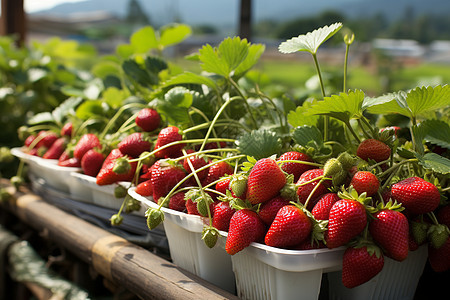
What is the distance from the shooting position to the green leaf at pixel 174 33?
1026 mm

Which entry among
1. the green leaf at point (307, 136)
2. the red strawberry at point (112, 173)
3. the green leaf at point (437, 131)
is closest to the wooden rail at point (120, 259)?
the red strawberry at point (112, 173)

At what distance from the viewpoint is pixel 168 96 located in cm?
71

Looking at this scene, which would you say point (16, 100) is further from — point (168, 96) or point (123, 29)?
point (123, 29)

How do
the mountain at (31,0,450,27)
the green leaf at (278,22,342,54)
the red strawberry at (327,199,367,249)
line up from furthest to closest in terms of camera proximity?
the mountain at (31,0,450,27) → the green leaf at (278,22,342,54) → the red strawberry at (327,199,367,249)

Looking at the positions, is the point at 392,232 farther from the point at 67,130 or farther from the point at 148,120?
the point at 67,130

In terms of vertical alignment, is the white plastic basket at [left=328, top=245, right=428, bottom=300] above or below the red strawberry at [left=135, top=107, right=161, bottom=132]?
below

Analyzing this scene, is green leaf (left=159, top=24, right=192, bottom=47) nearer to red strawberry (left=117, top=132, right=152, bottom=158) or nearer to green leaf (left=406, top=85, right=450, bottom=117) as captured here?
red strawberry (left=117, top=132, right=152, bottom=158)

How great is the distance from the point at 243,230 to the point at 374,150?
20 cm

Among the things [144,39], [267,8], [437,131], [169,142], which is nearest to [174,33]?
[144,39]

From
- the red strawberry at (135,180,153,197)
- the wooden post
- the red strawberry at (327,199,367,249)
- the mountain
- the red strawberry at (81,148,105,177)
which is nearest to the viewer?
the red strawberry at (327,199,367,249)

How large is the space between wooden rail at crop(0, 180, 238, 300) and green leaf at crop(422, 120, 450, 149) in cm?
33

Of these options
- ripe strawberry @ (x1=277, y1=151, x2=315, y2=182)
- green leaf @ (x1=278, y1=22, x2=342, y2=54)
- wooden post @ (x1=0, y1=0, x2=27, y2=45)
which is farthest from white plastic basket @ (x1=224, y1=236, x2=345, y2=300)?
wooden post @ (x1=0, y1=0, x2=27, y2=45)

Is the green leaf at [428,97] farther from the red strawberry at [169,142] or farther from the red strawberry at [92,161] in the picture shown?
the red strawberry at [92,161]

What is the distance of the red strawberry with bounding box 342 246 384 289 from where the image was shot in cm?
47
